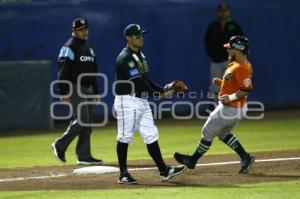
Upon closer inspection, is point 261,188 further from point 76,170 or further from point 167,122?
point 167,122

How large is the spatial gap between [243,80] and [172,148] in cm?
400

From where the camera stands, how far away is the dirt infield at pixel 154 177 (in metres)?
11.3

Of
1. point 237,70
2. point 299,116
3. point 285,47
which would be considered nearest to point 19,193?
point 237,70

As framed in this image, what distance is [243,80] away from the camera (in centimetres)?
1185

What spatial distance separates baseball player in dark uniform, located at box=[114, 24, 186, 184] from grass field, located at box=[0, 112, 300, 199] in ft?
2.49

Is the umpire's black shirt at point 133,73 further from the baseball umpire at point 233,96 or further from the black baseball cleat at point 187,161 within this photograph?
the black baseball cleat at point 187,161

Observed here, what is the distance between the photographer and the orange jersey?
11.9 m

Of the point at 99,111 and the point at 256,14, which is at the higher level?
the point at 256,14

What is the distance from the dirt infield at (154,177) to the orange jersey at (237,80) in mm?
981

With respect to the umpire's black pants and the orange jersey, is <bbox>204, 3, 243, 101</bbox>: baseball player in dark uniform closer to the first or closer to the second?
the umpire's black pants

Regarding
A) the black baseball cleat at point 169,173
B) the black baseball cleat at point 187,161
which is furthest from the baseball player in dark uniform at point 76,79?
the black baseball cleat at point 169,173

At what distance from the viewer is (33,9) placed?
64.5 ft

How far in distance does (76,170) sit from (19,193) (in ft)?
6.77

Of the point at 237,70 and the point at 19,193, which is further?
the point at 237,70
